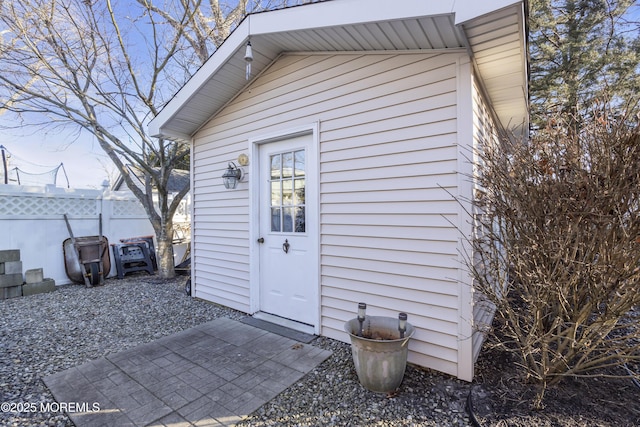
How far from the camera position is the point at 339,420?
201cm

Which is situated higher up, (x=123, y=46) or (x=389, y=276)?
(x=123, y=46)

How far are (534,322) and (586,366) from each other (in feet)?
1.40

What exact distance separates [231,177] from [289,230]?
1.11 meters

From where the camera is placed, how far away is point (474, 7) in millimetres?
1988

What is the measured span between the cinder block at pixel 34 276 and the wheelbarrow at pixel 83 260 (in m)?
0.45

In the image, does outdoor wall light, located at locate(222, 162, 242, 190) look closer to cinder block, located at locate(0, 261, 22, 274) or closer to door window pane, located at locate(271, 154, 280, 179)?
door window pane, located at locate(271, 154, 280, 179)

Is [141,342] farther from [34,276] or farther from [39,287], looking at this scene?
[34,276]

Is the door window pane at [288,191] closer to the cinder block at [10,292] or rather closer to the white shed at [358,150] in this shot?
the white shed at [358,150]

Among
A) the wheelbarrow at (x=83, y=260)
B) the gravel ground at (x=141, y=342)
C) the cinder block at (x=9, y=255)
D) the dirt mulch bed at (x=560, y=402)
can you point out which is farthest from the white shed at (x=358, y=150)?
the cinder block at (x=9, y=255)

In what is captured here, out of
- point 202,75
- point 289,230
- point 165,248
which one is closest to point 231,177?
point 289,230

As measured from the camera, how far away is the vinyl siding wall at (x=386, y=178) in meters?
2.49

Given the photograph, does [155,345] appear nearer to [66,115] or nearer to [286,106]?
[286,106]

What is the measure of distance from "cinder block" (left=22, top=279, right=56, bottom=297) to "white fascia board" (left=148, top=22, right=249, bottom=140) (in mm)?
3416

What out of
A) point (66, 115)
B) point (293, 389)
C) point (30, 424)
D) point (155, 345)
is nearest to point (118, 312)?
point (155, 345)
